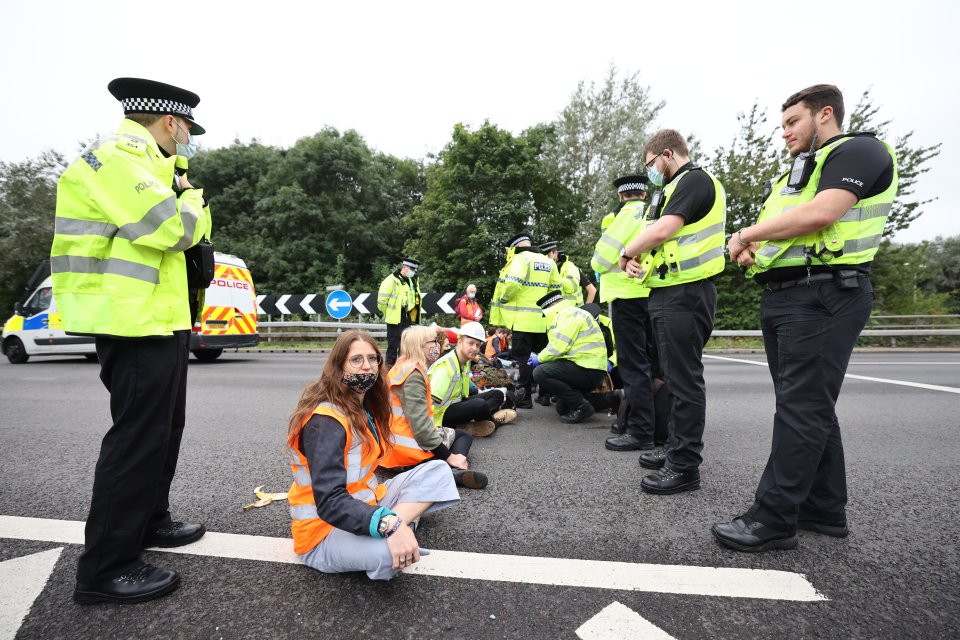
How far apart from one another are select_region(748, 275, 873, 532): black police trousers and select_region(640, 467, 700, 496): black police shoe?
634 mm

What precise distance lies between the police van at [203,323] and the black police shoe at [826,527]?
10.6 meters

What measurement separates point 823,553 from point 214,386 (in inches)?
304

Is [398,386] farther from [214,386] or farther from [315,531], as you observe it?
[214,386]

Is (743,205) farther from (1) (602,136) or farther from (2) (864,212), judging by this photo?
(2) (864,212)

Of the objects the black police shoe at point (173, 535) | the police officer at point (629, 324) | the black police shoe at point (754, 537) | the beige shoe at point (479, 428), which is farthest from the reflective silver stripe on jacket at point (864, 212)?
the black police shoe at point (173, 535)

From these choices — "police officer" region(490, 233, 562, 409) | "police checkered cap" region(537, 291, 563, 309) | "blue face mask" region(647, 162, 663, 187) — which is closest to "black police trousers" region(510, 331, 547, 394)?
"police officer" region(490, 233, 562, 409)

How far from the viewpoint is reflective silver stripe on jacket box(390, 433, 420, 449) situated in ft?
10.5

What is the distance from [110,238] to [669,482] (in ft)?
10.2

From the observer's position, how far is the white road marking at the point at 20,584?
171cm

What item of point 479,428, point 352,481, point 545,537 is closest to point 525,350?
point 479,428

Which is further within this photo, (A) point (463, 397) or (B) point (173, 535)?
(A) point (463, 397)

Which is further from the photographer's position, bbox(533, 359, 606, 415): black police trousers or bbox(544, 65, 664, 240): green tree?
bbox(544, 65, 664, 240): green tree

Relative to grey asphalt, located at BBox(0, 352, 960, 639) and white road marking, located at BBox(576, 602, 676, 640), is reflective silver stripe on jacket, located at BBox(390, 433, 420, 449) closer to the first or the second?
grey asphalt, located at BBox(0, 352, 960, 639)

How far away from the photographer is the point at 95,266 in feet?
6.12
